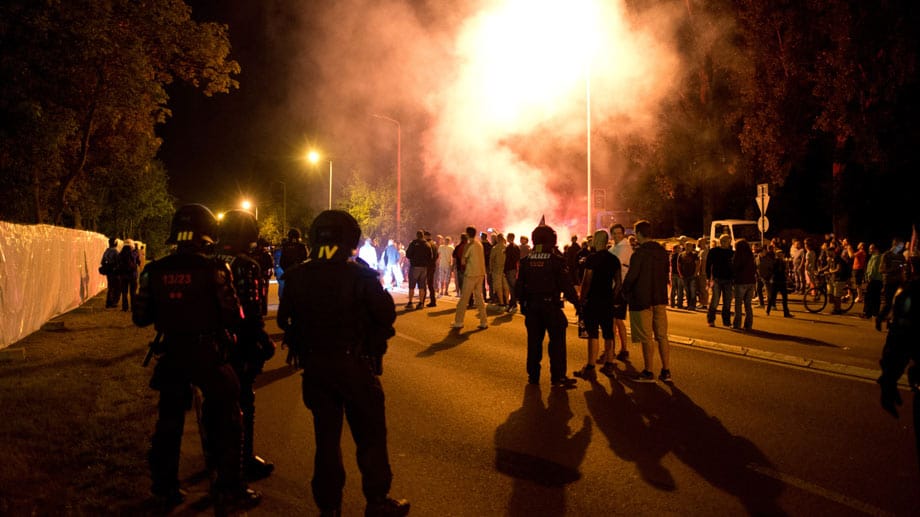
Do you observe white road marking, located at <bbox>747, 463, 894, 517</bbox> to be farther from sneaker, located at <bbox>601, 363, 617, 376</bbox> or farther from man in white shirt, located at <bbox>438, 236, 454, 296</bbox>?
man in white shirt, located at <bbox>438, 236, 454, 296</bbox>

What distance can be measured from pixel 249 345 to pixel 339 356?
1169mm

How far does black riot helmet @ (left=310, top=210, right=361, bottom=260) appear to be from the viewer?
3527 mm

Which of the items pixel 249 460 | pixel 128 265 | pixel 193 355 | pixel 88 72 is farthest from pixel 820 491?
pixel 88 72

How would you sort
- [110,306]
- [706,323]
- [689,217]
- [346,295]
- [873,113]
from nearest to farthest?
1. [346,295]
2. [706,323]
3. [110,306]
4. [873,113]
5. [689,217]

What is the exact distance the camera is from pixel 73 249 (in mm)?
16625

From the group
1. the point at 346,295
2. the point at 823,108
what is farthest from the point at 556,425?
the point at 823,108

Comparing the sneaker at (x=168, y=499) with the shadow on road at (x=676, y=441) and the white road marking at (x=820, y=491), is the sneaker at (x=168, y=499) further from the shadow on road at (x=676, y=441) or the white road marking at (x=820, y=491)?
the white road marking at (x=820, y=491)

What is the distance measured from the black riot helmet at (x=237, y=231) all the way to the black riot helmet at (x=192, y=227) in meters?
0.44

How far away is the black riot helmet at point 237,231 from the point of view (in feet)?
15.2

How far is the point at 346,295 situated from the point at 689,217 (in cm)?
3598

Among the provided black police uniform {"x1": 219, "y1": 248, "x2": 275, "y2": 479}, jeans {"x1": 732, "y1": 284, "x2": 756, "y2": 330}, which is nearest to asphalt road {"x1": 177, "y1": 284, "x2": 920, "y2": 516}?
black police uniform {"x1": 219, "y1": 248, "x2": 275, "y2": 479}

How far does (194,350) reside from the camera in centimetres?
375

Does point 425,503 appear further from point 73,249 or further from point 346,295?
point 73,249

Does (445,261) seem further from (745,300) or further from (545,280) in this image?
(545,280)
